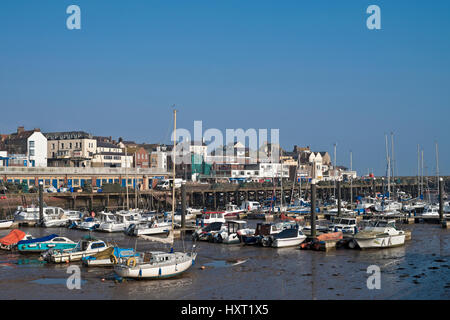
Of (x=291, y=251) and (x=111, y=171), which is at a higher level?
(x=111, y=171)

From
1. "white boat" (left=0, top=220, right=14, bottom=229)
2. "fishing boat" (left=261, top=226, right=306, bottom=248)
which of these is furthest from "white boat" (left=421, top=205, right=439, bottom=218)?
"white boat" (left=0, top=220, right=14, bottom=229)

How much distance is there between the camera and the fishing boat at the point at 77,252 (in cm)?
3384

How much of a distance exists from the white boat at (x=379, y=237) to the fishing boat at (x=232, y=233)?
31.4 feet

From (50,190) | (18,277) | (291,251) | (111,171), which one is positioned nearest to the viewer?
(18,277)

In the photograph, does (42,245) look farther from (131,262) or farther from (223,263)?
(223,263)

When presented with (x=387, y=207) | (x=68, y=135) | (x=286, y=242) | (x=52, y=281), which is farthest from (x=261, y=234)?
(x=68, y=135)

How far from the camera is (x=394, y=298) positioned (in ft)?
79.3

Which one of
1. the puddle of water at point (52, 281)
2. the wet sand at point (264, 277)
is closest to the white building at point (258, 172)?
the wet sand at point (264, 277)

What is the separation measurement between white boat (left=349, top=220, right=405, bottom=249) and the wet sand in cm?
72

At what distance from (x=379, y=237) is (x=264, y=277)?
1453 cm

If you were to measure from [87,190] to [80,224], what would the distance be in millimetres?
31791

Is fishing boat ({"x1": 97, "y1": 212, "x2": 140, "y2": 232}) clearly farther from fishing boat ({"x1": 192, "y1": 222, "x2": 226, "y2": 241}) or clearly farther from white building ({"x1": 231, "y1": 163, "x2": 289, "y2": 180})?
white building ({"x1": 231, "y1": 163, "x2": 289, "y2": 180})
